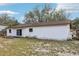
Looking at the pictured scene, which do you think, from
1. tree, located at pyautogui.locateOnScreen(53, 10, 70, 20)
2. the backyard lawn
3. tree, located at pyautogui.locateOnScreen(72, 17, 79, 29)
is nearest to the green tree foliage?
tree, located at pyautogui.locateOnScreen(53, 10, 70, 20)

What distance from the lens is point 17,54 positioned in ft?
10.1

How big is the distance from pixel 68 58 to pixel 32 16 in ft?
2.18

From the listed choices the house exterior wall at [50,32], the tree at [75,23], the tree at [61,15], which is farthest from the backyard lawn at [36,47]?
the tree at [61,15]

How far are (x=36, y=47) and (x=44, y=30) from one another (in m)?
0.23

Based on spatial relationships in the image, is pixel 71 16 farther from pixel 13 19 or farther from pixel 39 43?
pixel 13 19

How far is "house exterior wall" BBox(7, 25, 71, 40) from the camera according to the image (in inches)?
121

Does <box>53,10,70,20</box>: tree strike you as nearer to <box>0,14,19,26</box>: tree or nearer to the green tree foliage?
the green tree foliage

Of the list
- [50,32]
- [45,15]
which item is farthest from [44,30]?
[45,15]

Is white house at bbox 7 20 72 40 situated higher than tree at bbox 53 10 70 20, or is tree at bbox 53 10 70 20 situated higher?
tree at bbox 53 10 70 20

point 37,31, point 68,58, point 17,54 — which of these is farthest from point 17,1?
point 68,58

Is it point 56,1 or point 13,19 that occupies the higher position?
point 56,1

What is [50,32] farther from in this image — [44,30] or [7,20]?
[7,20]

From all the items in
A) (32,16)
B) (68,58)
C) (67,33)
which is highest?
(32,16)

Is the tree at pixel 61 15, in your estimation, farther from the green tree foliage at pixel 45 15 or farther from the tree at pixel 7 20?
the tree at pixel 7 20
